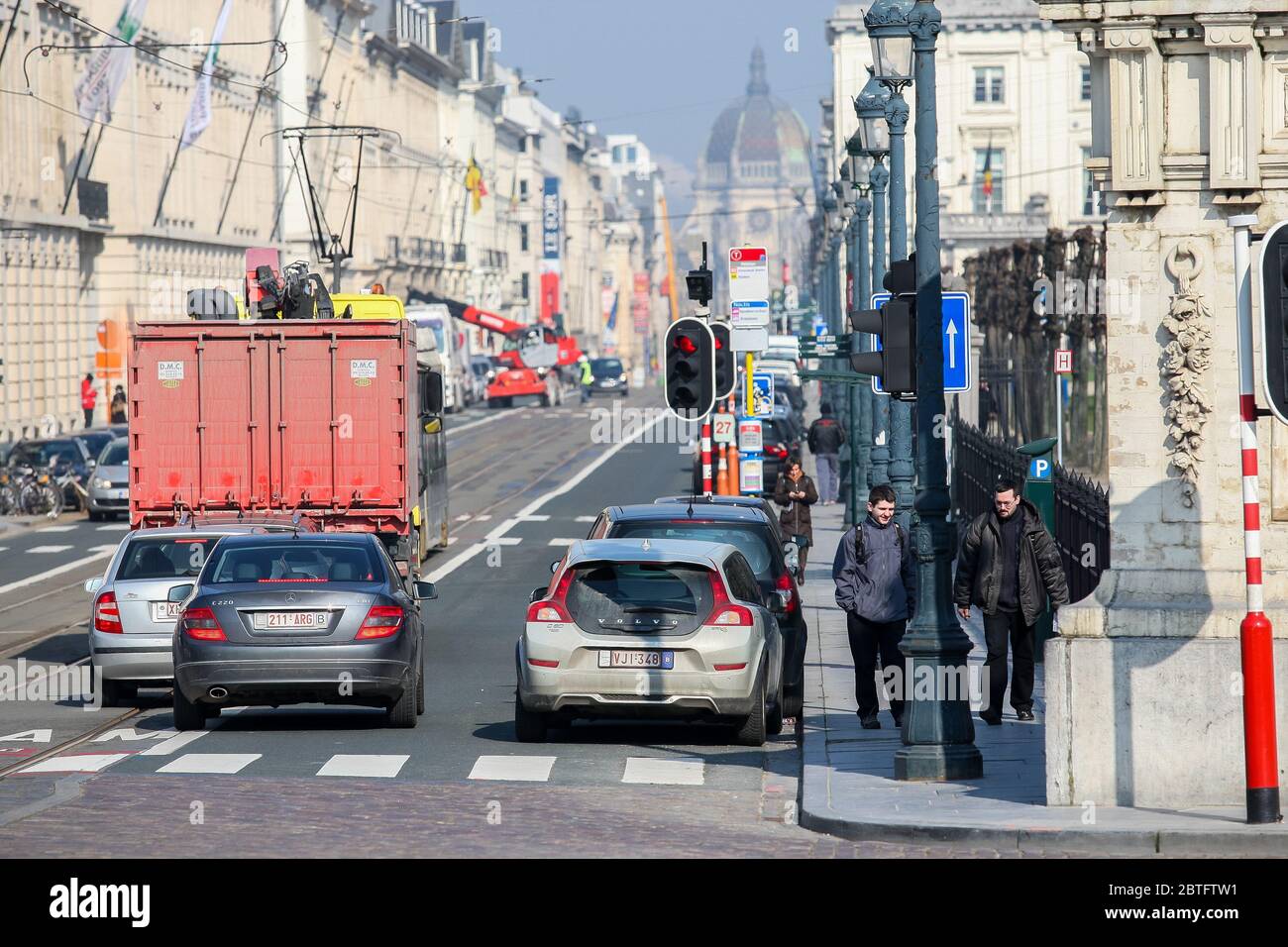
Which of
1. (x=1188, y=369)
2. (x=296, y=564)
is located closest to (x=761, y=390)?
(x=296, y=564)

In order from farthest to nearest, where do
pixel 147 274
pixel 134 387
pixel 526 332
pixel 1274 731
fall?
pixel 526 332, pixel 147 274, pixel 134 387, pixel 1274 731

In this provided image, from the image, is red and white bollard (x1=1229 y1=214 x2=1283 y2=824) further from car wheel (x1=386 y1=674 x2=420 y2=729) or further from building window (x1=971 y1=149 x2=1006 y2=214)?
building window (x1=971 y1=149 x2=1006 y2=214)

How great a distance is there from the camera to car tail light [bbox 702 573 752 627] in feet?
51.4

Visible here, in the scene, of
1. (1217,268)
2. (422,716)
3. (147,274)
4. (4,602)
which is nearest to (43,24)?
(147,274)

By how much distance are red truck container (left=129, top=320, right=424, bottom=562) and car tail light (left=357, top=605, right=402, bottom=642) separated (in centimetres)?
867

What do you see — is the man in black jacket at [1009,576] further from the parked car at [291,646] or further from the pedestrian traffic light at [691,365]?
the pedestrian traffic light at [691,365]

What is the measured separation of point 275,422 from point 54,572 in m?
8.66

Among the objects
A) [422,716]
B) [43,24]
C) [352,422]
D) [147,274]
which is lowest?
[422,716]

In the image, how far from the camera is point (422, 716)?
18.0m

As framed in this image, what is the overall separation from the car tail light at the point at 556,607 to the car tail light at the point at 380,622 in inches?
50.9

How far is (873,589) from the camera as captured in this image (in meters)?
16.6

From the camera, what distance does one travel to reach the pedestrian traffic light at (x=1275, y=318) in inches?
414

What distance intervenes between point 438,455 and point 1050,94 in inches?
3294

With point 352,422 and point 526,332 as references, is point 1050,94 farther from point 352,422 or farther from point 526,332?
point 352,422
